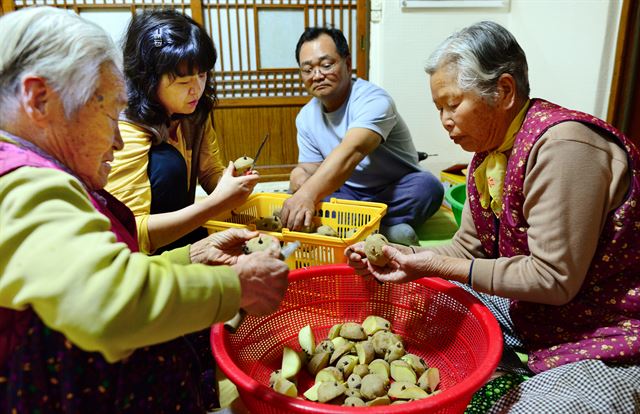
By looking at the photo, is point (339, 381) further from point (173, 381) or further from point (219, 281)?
point (219, 281)

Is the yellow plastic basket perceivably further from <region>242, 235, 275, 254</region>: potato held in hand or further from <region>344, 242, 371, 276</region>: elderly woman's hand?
<region>242, 235, 275, 254</region>: potato held in hand

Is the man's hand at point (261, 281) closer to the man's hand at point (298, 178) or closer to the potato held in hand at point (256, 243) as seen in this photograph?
the potato held in hand at point (256, 243)

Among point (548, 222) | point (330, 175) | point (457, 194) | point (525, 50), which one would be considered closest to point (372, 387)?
point (548, 222)

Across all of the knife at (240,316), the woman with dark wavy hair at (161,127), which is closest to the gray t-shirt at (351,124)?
the woman with dark wavy hair at (161,127)

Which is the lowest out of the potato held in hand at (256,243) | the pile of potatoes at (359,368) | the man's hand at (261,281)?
the pile of potatoes at (359,368)

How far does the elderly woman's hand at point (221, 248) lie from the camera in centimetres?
133

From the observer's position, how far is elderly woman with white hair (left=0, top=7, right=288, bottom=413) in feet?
2.23

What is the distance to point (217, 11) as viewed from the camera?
3.68 meters

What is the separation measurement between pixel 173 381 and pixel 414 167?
6.71ft

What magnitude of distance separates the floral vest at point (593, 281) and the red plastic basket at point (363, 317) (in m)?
0.19

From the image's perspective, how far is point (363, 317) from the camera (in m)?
1.64

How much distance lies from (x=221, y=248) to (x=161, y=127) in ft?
2.12

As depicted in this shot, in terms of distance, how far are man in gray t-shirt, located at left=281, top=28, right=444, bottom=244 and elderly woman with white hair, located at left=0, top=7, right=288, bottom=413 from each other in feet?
3.97

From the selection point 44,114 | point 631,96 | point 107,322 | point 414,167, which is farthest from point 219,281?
point 631,96
